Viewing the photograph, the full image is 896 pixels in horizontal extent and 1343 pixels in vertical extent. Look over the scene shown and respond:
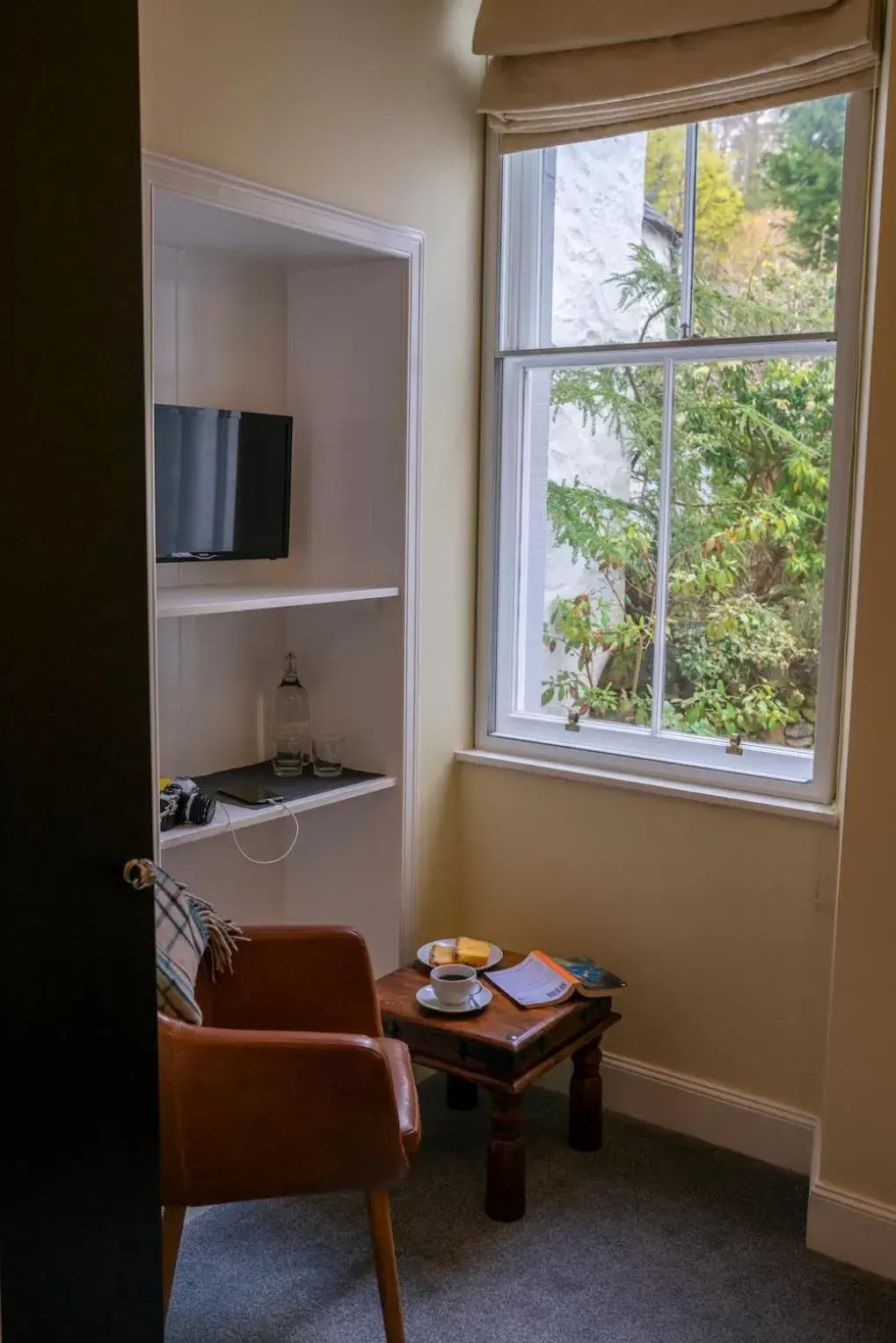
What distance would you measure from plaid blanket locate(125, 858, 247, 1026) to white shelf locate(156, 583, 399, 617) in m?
0.49

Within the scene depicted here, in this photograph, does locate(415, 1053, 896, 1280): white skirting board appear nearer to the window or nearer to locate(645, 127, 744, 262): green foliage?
the window

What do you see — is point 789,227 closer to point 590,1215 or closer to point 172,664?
point 172,664

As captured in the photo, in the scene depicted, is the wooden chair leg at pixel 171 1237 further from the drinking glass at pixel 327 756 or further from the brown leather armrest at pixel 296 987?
the drinking glass at pixel 327 756

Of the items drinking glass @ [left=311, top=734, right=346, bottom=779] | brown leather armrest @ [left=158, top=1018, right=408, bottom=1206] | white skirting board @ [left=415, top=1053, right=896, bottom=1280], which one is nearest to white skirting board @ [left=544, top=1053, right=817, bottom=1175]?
white skirting board @ [left=415, top=1053, right=896, bottom=1280]

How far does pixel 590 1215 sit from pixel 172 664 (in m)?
1.44

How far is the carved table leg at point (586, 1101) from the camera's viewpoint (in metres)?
2.63

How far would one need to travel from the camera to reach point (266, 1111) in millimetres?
1826

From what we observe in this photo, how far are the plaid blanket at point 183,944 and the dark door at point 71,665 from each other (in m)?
0.35

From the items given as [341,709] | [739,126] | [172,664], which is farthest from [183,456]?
[739,126]

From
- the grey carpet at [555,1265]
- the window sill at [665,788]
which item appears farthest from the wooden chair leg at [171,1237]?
the window sill at [665,788]

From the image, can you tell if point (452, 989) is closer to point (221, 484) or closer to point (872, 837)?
point (872, 837)

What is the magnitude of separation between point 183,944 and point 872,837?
1.27 metres

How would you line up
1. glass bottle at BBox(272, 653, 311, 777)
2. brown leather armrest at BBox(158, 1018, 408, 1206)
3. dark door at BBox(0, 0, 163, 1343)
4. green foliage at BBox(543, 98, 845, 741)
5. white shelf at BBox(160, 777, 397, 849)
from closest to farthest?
dark door at BBox(0, 0, 163, 1343)
brown leather armrest at BBox(158, 1018, 408, 1206)
white shelf at BBox(160, 777, 397, 849)
green foliage at BBox(543, 98, 845, 741)
glass bottle at BBox(272, 653, 311, 777)

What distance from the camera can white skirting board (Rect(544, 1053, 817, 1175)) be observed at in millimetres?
2619
